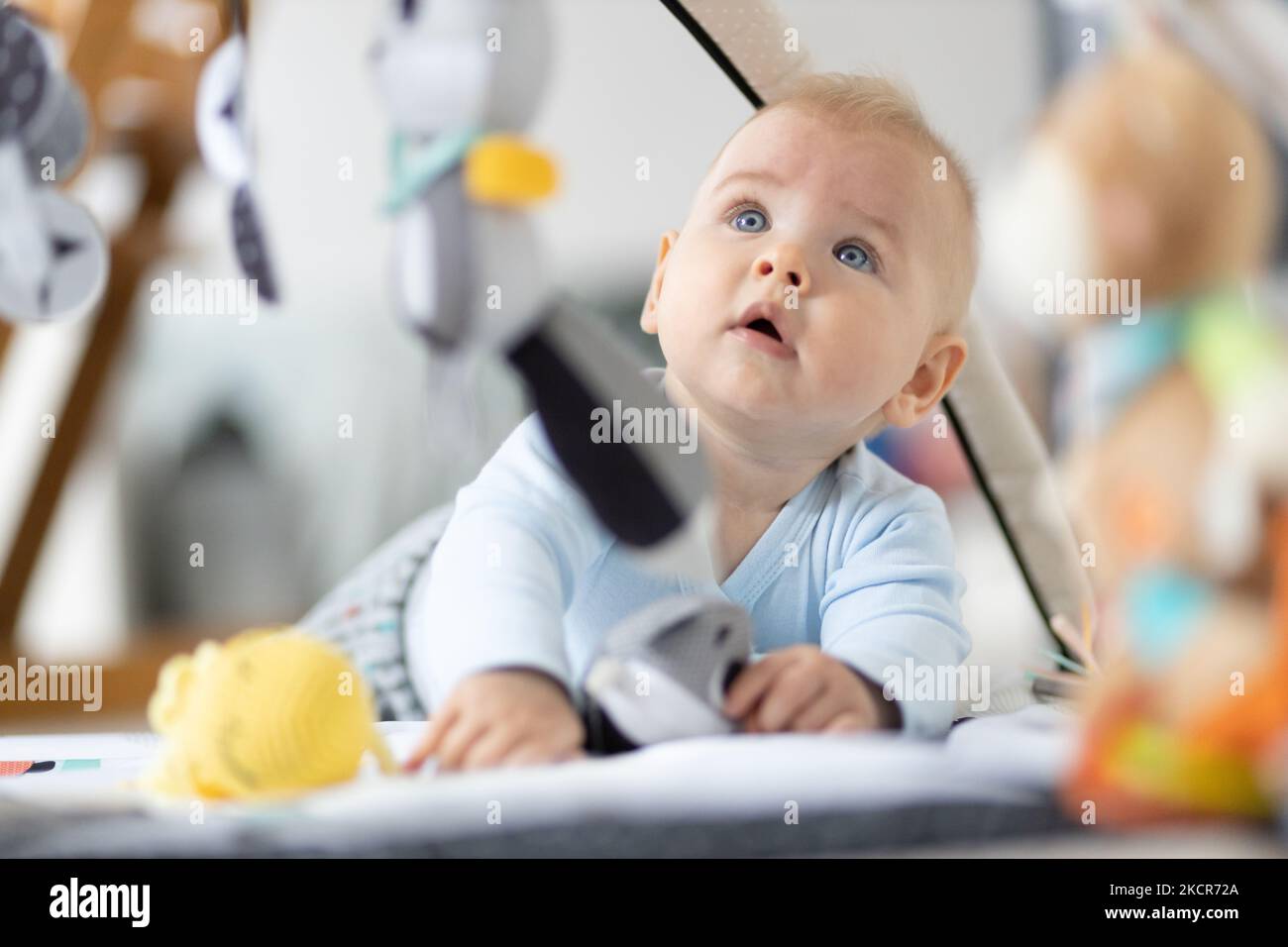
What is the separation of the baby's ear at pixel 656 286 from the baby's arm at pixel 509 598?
0.10 meters

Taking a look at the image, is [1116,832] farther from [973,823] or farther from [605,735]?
[605,735]

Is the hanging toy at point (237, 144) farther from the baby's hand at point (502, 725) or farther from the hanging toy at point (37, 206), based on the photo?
the baby's hand at point (502, 725)

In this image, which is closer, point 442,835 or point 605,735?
point 442,835

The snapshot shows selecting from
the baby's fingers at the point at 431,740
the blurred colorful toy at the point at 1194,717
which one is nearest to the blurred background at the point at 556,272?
the blurred colorful toy at the point at 1194,717

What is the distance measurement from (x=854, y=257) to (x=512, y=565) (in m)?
0.20

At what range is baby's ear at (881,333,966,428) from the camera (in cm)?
61

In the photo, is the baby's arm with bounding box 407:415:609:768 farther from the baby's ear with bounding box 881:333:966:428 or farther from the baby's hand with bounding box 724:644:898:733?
the baby's ear with bounding box 881:333:966:428

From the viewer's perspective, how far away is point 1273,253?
0.46m

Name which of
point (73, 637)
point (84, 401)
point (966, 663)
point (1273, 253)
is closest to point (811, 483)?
point (966, 663)

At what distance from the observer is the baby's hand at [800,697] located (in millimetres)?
496

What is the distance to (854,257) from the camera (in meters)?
0.54

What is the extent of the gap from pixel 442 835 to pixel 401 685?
12.6 inches

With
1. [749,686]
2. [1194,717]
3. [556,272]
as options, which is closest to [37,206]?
[556,272]

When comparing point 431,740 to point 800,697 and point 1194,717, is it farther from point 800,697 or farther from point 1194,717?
point 1194,717
